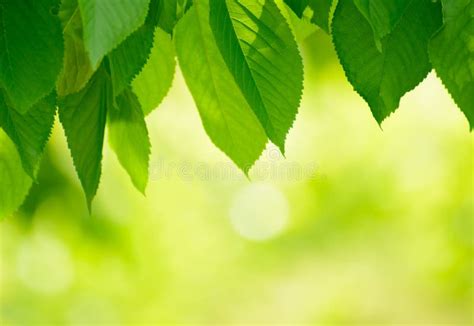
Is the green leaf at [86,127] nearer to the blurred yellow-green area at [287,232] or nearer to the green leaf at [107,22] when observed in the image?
the green leaf at [107,22]

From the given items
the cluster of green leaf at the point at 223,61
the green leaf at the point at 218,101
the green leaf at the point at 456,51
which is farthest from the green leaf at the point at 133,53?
the green leaf at the point at 456,51

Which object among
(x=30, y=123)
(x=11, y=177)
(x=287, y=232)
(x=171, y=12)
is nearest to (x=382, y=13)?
(x=171, y=12)

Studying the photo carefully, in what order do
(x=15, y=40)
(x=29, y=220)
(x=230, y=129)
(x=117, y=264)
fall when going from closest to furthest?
1. (x=15, y=40)
2. (x=230, y=129)
3. (x=29, y=220)
4. (x=117, y=264)

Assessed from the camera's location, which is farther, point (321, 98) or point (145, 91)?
point (321, 98)

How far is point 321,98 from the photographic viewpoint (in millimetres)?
4777

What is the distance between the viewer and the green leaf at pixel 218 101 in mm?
902

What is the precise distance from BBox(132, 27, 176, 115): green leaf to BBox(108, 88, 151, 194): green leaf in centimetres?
5

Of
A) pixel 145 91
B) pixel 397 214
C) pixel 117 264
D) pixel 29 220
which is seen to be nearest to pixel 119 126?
pixel 145 91

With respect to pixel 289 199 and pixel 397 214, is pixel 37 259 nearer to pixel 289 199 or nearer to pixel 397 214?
pixel 289 199

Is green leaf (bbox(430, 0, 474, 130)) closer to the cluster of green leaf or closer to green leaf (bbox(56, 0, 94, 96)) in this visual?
the cluster of green leaf

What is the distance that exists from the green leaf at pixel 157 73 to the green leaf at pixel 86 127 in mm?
90

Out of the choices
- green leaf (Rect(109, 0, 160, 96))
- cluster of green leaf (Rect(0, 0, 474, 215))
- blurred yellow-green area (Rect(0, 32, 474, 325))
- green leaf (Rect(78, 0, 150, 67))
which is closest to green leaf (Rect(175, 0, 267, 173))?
cluster of green leaf (Rect(0, 0, 474, 215))

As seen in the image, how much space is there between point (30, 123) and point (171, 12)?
0.50 feet

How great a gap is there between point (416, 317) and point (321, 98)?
1.38 meters
